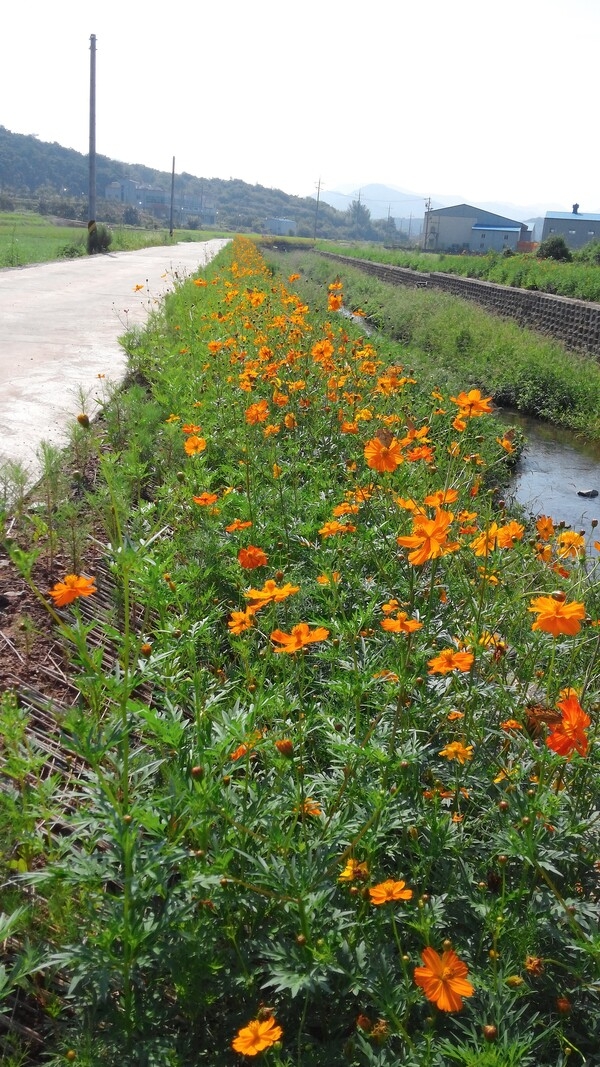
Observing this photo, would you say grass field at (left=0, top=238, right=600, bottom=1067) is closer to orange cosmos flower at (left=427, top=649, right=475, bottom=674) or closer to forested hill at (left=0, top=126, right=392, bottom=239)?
orange cosmos flower at (left=427, top=649, right=475, bottom=674)

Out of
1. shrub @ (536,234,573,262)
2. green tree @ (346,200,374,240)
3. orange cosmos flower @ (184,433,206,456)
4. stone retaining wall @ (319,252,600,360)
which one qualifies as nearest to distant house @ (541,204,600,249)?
shrub @ (536,234,573,262)

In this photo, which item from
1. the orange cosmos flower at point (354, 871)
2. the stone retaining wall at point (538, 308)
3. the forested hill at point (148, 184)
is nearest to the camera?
the orange cosmos flower at point (354, 871)

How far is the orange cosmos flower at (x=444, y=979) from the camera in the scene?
1.09 m

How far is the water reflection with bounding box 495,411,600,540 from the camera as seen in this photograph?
639 centimetres

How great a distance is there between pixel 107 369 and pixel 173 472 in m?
2.40

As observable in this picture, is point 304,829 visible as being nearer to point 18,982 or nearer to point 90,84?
point 18,982

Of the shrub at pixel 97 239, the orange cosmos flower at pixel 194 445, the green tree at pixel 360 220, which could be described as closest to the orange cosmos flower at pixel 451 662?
the orange cosmos flower at pixel 194 445

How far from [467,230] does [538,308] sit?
5762 cm

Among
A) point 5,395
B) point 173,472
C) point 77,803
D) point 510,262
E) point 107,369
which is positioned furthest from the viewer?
point 510,262

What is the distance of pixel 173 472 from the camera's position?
3.41 meters

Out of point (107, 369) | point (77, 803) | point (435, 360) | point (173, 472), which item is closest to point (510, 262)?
point (435, 360)

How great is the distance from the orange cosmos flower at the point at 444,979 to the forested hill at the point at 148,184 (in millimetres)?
57509

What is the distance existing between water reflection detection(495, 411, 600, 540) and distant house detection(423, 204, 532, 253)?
58.9m

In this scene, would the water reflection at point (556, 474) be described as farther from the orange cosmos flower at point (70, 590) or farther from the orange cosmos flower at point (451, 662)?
the orange cosmos flower at point (70, 590)
